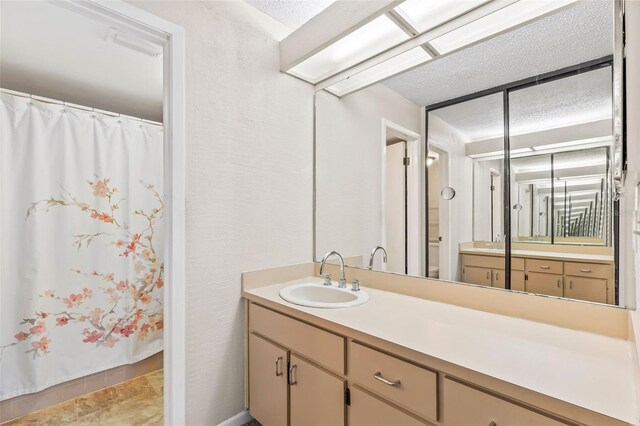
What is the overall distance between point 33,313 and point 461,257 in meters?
2.52

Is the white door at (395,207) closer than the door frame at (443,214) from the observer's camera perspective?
No

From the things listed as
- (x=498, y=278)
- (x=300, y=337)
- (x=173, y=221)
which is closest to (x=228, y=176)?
(x=173, y=221)

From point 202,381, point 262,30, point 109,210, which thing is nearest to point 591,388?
point 202,381

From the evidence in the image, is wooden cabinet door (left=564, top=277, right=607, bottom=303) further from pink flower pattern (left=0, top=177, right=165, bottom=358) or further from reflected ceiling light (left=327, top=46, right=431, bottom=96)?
pink flower pattern (left=0, top=177, right=165, bottom=358)

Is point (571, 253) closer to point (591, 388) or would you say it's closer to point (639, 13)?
point (591, 388)

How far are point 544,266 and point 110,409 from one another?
2.51m

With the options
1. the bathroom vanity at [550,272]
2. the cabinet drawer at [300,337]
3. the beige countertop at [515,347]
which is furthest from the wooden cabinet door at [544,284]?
the cabinet drawer at [300,337]

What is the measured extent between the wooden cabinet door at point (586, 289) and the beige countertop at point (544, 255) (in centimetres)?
8

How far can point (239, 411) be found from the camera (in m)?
1.62

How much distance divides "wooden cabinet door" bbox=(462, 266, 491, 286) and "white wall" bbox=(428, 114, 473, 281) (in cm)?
3

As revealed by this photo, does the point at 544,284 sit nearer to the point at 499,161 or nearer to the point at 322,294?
the point at 499,161

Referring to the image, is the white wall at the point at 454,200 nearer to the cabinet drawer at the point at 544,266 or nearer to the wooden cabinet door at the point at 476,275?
the wooden cabinet door at the point at 476,275

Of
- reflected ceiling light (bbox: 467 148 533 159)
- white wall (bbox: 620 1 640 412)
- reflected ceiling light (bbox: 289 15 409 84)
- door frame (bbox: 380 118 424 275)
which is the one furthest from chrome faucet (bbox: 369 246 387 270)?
reflected ceiling light (bbox: 289 15 409 84)

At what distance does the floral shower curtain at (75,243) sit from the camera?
1.80 metres
